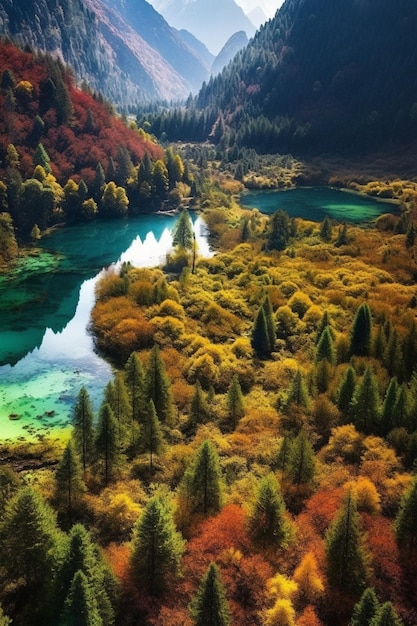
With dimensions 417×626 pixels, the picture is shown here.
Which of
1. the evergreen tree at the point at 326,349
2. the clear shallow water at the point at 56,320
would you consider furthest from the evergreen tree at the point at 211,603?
the evergreen tree at the point at 326,349

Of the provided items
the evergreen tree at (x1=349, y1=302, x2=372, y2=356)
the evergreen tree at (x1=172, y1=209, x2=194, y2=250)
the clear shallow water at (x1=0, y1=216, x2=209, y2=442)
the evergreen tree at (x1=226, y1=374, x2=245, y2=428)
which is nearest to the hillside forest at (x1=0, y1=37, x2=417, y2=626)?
the evergreen tree at (x1=349, y1=302, x2=372, y2=356)

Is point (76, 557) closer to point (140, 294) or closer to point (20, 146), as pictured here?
point (140, 294)

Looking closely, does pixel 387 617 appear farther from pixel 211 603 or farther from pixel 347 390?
pixel 347 390

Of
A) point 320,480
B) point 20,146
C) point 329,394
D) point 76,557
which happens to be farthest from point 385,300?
point 20,146

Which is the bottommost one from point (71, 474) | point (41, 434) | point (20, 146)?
Result: point (41, 434)

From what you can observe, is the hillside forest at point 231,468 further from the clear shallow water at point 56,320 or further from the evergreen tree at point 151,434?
the clear shallow water at point 56,320
